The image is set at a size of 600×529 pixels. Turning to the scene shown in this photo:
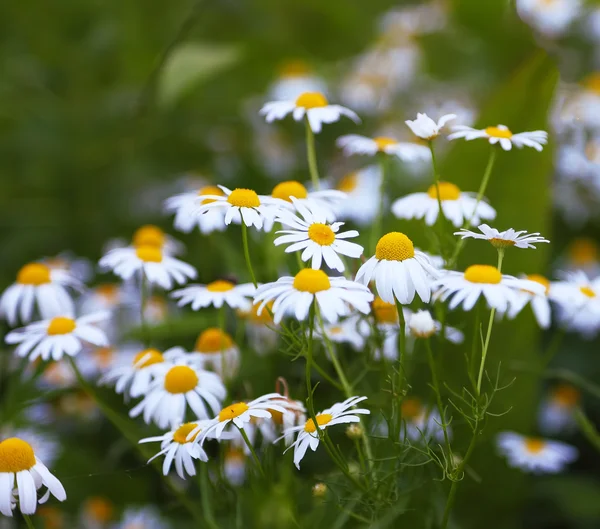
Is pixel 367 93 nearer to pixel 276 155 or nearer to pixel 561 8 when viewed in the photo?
pixel 276 155

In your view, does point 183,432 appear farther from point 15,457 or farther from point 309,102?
point 309,102

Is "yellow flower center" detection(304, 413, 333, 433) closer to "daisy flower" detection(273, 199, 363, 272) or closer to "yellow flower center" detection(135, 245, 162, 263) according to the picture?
"daisy flower" detection(273, 199, 363, 272)

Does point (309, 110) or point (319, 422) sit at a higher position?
point (309, 110)

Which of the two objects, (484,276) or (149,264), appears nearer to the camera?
(484,276)

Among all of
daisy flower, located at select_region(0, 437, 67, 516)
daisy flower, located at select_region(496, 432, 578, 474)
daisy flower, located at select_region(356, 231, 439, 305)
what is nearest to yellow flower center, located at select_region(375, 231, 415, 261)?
daisy flower, located at select_region(356, 231, 439, 305)

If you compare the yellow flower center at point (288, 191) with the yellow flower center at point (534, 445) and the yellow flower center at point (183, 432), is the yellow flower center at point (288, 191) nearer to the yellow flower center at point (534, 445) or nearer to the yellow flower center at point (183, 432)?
the yellow flower center at point (183, 432)

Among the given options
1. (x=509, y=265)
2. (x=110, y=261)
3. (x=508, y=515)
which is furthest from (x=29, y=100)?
(x=508, y=515)

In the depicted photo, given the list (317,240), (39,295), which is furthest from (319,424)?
(39,295)
